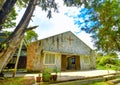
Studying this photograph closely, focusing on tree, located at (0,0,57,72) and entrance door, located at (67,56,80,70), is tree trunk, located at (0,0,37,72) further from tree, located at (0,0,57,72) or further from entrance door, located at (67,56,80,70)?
entrance door, located at (67,56,80,70)

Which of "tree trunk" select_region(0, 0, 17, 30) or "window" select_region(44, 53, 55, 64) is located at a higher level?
"tree trunk" select_region(0, 0, 17, 30)

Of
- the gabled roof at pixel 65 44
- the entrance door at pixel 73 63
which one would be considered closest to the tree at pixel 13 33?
the gabled roof at pixel 65 44

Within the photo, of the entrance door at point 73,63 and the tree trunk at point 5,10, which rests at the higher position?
the tree trunk at point 5,10

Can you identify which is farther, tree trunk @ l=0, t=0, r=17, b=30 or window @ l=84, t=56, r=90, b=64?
window @ l=84, t=56, r=90, b=64

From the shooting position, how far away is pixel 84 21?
14773mm

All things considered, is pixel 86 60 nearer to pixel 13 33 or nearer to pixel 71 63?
pixel 71 63

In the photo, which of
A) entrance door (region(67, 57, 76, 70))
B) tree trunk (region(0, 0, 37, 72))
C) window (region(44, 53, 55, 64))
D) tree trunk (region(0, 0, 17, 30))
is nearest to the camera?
tree trunk (region(0, 0, 37, 72))

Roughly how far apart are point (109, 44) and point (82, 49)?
516 inches

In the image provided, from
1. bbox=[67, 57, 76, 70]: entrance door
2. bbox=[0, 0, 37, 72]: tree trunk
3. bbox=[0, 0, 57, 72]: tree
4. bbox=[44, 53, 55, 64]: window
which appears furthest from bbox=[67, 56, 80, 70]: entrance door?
bbox=[0, 0, 37, 72]: tree trunk

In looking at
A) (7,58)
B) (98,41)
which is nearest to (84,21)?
(98,41)

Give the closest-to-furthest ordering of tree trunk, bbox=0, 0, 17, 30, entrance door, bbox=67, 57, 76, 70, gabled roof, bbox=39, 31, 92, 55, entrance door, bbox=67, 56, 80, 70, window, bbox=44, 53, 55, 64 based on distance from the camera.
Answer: tree trunk, bbox=0, 0, 17, 30 → window, bbox=44, 53, 55, 64 → gabled roof, bbox=39, 31, 92, 55 → entrance door, bbox=67, 56, 80, 70 → entrance door, bbox=67, 57, 76, 70

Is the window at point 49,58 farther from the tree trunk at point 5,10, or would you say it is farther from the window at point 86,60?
the tree trunk at point 5,10

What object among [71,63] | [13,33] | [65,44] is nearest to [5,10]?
[13,33]

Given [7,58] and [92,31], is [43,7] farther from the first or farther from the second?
[92,31]
